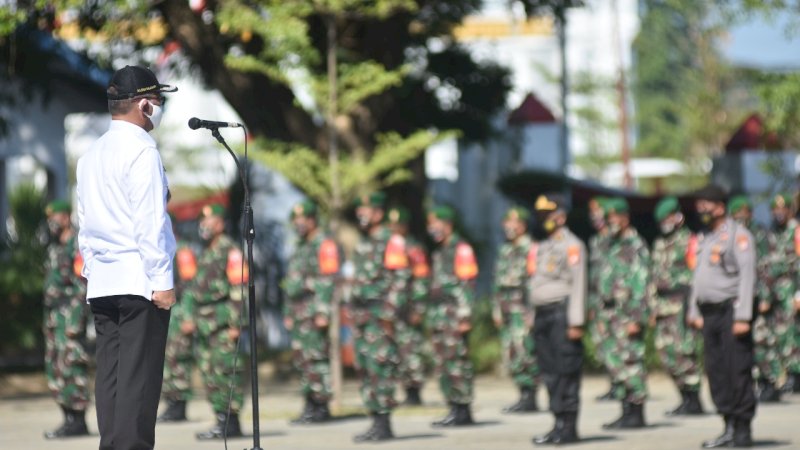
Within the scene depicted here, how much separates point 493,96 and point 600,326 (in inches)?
376

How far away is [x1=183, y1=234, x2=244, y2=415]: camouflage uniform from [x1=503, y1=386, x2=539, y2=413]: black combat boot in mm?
3336

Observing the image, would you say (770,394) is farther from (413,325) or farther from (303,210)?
(303,210)

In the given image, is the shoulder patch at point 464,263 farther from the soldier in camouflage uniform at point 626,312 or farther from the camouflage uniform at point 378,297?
the soldier in camouflage uniform at point 626,312

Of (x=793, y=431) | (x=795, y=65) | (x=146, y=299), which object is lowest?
(x=793, y=431)

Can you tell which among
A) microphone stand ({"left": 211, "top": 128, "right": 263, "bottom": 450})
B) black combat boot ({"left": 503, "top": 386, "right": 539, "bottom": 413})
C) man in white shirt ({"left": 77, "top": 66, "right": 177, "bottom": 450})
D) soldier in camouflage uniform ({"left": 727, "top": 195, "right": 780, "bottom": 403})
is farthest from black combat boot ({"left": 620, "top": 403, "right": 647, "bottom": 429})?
man in white shirt ({"left": 77, "top": 66, "right": 177, "bottom": 450})

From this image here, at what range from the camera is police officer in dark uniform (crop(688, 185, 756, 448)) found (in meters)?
13.1

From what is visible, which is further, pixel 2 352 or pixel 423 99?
pixel 423 99

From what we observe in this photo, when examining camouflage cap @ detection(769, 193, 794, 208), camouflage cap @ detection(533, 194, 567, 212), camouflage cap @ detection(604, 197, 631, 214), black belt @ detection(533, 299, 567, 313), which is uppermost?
camouflage cap @ detection(769, 193, 794, 208)

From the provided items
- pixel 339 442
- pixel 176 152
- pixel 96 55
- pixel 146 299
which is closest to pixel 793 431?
pixel 339 442

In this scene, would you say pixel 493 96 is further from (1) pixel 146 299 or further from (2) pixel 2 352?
(1) pixel 146 299

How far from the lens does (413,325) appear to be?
58.0 ft

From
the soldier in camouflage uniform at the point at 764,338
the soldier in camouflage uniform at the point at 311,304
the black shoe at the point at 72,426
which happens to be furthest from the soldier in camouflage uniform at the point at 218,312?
the soldier in camouflage uniform at the point at 764,338

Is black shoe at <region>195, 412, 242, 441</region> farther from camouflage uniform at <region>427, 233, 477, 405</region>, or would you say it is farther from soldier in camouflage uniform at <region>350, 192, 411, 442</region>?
camouflage uniform at <region>427, 233, 477, 405</region>

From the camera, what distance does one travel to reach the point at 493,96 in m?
24.9
